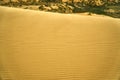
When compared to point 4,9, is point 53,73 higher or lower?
lower

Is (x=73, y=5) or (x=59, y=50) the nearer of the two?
(x=59, y=50)

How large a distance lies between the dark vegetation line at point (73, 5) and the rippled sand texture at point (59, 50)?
1.31 feet

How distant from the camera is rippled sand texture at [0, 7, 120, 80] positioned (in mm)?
543

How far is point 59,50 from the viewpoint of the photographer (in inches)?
21.8

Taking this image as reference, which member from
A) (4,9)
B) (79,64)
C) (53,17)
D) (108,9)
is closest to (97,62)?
(79,64)

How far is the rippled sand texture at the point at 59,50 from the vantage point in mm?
543

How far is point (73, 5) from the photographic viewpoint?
1.07 m

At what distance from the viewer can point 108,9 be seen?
1.06 metres

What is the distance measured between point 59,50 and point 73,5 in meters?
0.57

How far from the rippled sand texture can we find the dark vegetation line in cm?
40

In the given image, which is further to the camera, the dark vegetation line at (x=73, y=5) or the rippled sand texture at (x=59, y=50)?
the dark vegetation line at (x=73, y=5)

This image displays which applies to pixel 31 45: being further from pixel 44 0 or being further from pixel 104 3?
pixel 104 3

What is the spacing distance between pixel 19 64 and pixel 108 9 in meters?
0.67

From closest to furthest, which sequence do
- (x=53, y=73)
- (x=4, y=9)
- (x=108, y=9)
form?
(x=53, y=73) → (x=4, y=9) → (x=108, y=9)
